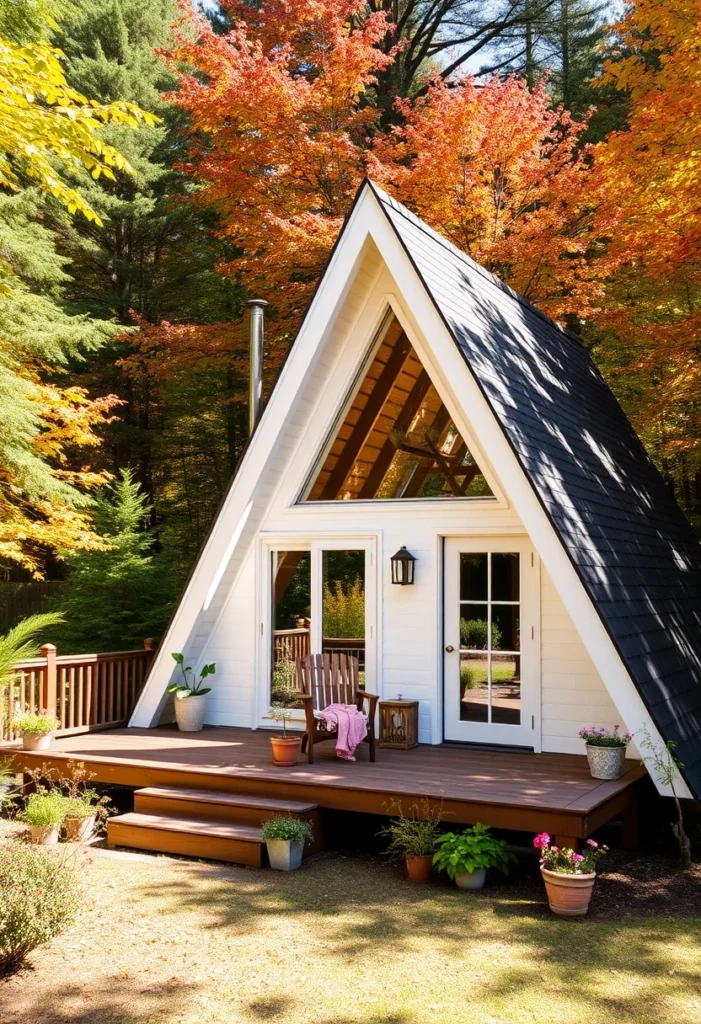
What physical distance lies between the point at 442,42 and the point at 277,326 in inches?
389

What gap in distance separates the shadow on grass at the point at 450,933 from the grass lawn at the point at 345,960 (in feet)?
0.04

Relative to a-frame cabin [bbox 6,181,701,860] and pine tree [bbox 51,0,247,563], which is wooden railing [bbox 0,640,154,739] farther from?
pine tree [bbox 51,0,247,563]

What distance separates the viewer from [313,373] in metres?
8.38

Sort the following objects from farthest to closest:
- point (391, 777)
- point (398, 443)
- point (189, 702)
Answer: point (189, 702), point (398, 443), point (391, 777)

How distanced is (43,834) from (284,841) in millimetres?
1848

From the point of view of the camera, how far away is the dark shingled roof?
6.36 m

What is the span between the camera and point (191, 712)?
863 centimetres

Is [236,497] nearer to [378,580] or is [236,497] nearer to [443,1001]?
[378,580]

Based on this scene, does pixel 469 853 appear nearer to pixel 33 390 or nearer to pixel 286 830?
pixel 286 830

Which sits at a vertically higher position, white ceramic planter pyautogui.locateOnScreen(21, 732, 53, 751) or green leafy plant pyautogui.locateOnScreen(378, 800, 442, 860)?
white ceramic planter pyautogui.locateOnScreen(21, 732, 53, 751)

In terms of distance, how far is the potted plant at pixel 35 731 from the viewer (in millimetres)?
7637

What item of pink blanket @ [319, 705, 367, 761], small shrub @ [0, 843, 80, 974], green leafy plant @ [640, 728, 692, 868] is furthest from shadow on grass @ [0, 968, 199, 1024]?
green leafy plant @ [640, 728, 692, 868]

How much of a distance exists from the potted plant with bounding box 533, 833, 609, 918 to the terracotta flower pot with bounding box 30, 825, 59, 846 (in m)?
3.55

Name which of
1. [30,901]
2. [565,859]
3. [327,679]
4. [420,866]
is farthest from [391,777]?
[30,901]
